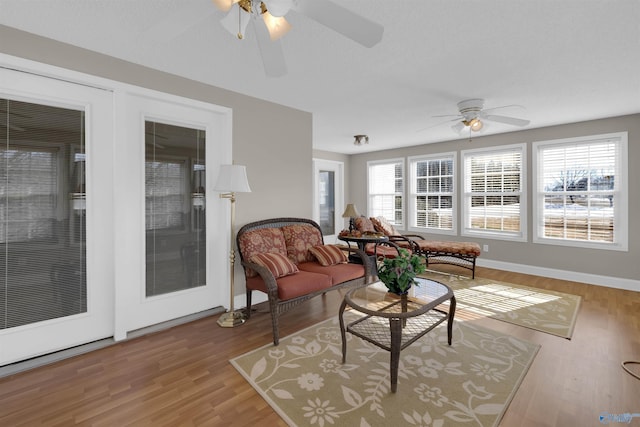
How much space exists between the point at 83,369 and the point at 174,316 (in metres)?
0.90

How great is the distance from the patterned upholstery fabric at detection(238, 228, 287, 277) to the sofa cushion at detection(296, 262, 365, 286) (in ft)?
1.15

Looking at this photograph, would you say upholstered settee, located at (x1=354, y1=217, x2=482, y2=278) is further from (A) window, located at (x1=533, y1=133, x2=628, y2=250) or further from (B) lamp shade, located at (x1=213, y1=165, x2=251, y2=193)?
(B) lamp shade, located at (x1=213, y1=165, x2=251, y2=193)

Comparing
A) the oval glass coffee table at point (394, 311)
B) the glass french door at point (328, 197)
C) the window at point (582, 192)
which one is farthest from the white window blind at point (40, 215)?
the window at point (582, 192)

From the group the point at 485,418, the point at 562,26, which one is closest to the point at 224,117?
the point at 562,26

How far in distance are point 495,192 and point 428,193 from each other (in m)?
1.30

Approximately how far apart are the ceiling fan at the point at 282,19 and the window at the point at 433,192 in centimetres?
512

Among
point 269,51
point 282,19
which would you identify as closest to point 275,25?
point 282,19

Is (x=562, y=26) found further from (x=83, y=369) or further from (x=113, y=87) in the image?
(x=83, y=369)

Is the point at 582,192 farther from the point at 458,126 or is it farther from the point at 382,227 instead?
the point at 382,227

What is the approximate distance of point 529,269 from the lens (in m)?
5.16

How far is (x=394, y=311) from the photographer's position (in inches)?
88.7

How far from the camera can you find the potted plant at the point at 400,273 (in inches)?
94.3

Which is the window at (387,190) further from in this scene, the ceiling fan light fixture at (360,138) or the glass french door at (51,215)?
the glass french door at (51,215)

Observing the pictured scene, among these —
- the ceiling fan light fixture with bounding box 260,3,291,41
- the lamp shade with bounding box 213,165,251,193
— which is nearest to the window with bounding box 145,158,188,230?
the lamp shade with bounding box 213,165,251,193
